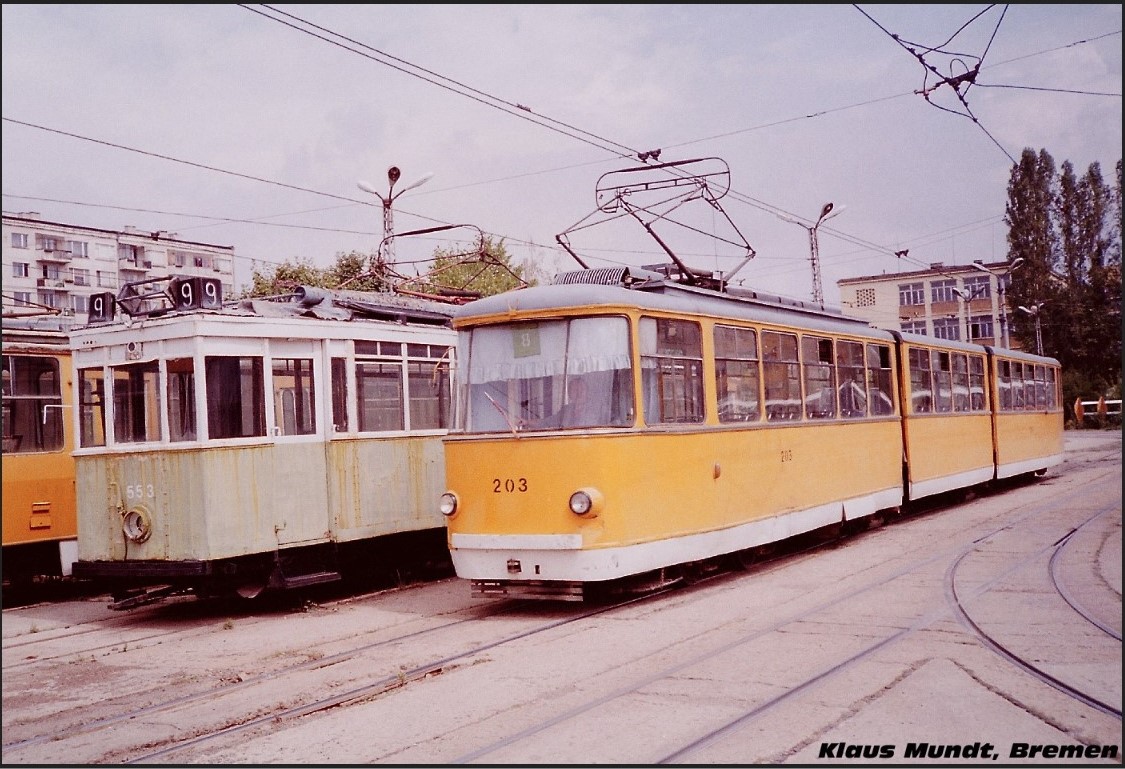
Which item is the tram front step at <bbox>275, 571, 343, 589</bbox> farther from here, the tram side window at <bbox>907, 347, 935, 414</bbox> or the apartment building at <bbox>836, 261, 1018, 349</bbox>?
the apartment building at <bbox>836, 261, 1018, 349</bbox>

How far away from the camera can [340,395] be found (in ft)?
39.7

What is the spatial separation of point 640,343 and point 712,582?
329 centimetres

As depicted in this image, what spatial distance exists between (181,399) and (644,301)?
4775 mm

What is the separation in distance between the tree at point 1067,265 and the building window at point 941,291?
6149mm

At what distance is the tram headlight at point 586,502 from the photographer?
9750mm

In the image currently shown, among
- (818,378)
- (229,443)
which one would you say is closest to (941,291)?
(818,378)

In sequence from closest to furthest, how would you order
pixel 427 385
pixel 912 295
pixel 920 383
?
pixel 427 385 → pixel 920 383 → pixel 912 295

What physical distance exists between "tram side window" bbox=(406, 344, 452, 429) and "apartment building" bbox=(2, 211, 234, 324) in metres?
49.4

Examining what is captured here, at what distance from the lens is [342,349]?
39.9 feet

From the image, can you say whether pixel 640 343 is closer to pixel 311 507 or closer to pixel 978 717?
pixel 311 507

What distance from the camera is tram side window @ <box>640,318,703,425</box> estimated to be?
1033cm

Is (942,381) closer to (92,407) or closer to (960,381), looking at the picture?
(960,381)

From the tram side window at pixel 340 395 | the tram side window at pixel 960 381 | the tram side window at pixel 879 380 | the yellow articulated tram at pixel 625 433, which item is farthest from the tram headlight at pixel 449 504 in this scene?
the tram side window at pixel 960 381

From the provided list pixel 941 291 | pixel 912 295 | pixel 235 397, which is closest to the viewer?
pixel 235 397
